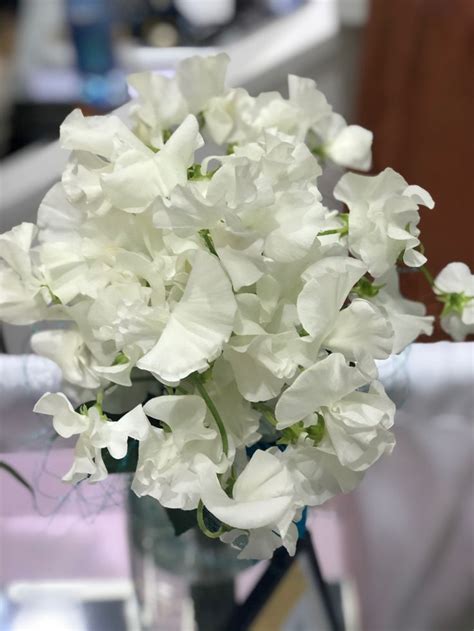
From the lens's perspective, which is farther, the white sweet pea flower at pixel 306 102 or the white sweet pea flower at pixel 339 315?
the white sweet pea flower at pixel 306 102

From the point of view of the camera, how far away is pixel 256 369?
375 mm

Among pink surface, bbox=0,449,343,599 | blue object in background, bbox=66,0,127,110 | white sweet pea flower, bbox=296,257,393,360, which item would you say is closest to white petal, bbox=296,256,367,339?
white sweet pea flower, bbox=296,257,393,360

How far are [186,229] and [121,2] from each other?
147cm

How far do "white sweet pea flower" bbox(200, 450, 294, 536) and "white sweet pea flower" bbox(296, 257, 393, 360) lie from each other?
63 mm

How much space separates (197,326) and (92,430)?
0.24 feet

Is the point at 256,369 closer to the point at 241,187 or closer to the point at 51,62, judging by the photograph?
the point at 241,187

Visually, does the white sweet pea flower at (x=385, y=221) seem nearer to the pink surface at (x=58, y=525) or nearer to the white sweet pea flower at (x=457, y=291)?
the white sweet pea flower at (x=457, y=291)

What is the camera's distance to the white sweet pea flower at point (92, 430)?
1.18 feet

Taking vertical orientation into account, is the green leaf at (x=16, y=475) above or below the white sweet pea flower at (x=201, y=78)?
below

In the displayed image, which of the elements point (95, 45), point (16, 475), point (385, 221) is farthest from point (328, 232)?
point (95, 45)

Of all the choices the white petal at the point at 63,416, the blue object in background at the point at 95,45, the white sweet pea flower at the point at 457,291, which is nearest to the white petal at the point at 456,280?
the white sweet pea flower at the point at 457,291

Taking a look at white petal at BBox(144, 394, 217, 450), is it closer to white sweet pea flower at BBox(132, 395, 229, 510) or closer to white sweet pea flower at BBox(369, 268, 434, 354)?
white sweet pea flower at BBox(132, 395, 229, 510)

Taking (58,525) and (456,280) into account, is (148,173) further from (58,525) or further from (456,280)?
(58,525)

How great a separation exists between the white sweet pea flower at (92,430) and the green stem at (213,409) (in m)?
0.03
